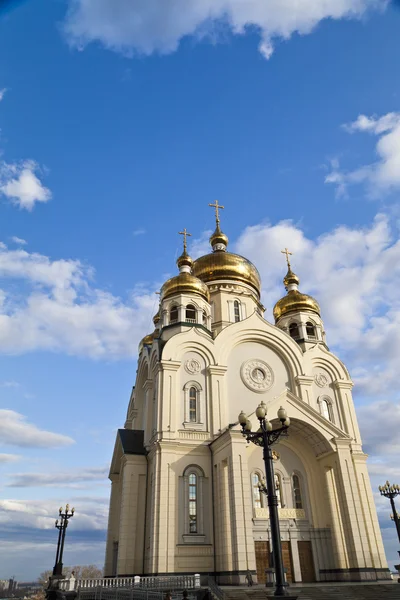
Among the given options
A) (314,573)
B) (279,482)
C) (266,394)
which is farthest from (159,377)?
(314,573)

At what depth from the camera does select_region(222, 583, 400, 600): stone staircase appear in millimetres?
14344

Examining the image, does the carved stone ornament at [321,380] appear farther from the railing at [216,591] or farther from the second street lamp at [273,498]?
the second street lamp at [273,498]

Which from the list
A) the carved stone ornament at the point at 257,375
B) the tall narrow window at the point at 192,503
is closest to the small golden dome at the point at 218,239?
the carved stone ornament at the point at 257,375

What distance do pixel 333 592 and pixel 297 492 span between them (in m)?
6.04

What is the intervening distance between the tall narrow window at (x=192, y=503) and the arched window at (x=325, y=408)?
8.35m

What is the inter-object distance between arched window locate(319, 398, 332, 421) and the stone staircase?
364 inches

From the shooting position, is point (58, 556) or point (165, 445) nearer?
point (165, 445)

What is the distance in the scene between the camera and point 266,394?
77.2ft

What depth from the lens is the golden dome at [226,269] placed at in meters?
30.2

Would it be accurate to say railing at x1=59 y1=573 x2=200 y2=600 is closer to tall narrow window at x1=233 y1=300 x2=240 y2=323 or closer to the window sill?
the window sill

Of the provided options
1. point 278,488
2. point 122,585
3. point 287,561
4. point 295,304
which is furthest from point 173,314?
point 122,585

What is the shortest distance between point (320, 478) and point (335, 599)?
23.1 feet

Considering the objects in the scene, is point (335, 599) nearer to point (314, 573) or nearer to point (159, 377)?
point (314, 573)

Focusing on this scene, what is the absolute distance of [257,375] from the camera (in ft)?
78.8
